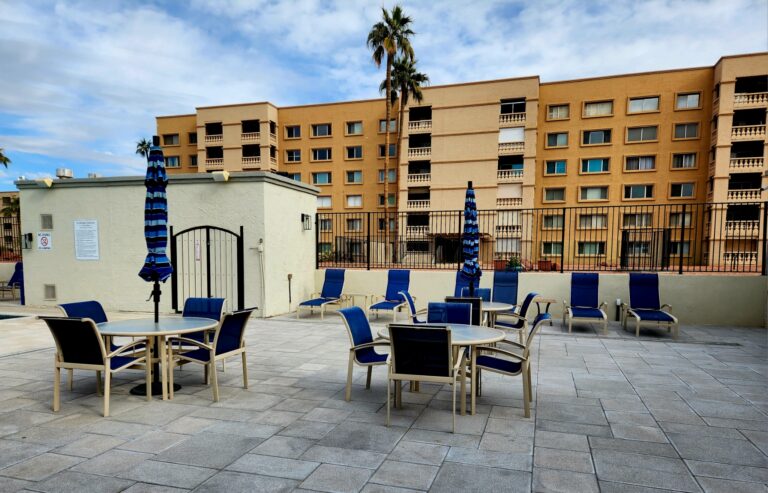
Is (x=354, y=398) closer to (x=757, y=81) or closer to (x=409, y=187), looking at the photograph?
(x=409, y=187)

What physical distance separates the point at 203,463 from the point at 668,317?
842cm

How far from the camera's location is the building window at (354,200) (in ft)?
108

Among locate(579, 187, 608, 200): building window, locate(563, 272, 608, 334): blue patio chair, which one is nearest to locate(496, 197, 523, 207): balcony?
locate(579, 187, 608, 200): building window

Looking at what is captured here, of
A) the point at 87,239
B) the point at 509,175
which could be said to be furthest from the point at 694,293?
the point at 509,175

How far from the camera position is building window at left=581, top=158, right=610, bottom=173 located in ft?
90.8

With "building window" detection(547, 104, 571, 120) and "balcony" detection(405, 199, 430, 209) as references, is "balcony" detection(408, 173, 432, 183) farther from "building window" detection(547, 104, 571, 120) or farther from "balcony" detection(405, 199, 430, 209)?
"building window" detection(547, 104, 571, 120)

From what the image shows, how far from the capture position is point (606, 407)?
4.16m

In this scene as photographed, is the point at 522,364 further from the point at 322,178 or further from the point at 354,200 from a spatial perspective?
the point at 322,178

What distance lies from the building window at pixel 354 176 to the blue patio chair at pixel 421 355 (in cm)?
2991

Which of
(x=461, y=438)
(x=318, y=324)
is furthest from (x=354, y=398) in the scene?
(x=318, y=324)

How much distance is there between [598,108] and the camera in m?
27.7

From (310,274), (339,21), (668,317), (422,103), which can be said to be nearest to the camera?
(668,317)

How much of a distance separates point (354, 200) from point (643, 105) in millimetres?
21040

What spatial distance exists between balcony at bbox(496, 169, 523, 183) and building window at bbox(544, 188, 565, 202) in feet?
7.95
